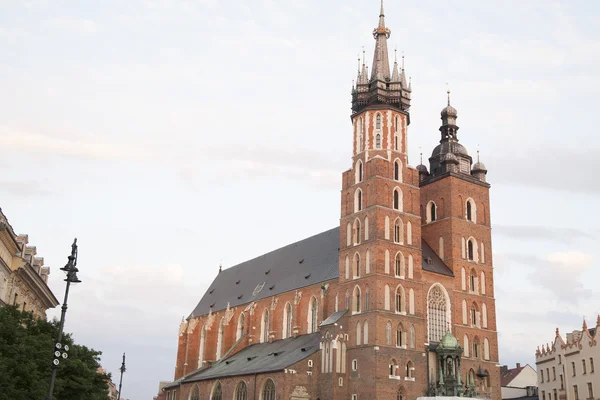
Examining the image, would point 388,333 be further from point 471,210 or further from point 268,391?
point 471,210

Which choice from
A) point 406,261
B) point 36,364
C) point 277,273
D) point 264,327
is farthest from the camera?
point 277,273

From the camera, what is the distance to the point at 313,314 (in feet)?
206

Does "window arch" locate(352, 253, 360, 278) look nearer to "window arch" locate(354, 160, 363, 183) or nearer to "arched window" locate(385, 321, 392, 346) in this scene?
"arched window" locate(385, 321, 392, 346)

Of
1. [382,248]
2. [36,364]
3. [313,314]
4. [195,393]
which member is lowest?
[36,364]

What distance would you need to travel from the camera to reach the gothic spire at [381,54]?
2421 inches

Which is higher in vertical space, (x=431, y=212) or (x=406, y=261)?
(x=431, y=212)

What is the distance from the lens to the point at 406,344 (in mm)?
52688

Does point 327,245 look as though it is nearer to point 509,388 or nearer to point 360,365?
point 360,365

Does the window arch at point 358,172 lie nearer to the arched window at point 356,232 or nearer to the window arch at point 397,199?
the window arch at point 397,199

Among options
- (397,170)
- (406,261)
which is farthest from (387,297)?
(397,170)

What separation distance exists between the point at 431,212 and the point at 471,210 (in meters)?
3.47

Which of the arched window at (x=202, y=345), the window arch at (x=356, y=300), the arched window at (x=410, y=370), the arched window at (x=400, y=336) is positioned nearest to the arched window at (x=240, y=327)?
the arched window at (x=202, y=345)

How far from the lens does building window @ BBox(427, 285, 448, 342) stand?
55562 mm

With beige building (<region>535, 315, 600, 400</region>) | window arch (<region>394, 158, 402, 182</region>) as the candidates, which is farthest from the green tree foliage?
beige building (<region>535, 315, 600, 400</region>)
